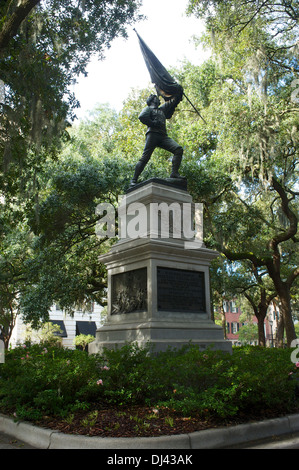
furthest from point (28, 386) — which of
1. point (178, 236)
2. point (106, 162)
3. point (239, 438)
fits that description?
point (106, 162)

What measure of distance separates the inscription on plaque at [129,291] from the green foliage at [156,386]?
2.39m

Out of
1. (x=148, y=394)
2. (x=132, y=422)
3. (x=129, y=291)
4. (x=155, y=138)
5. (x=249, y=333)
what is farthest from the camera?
(x=249, y=333)

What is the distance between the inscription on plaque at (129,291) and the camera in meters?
8.84

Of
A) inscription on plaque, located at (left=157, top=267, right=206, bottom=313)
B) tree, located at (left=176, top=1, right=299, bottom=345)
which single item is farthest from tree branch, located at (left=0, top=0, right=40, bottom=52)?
tree, located at (left=176, top=1, right=299, bottom=345)

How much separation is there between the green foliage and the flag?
741 centimetres

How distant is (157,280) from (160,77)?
5.86m

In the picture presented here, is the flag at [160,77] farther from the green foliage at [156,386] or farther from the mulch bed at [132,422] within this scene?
the mulch bed at [132,422]

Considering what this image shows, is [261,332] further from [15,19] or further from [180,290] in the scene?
[15,19]

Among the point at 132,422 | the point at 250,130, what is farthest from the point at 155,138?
the point at 250,130

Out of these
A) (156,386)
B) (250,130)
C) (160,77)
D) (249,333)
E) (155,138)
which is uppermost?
(250,130)

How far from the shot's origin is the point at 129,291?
9.29 meters

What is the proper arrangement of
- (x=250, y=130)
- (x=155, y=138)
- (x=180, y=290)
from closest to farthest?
(x=180, y=290), (x=155, y=138), (x=250, y=130)

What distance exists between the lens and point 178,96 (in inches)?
430
